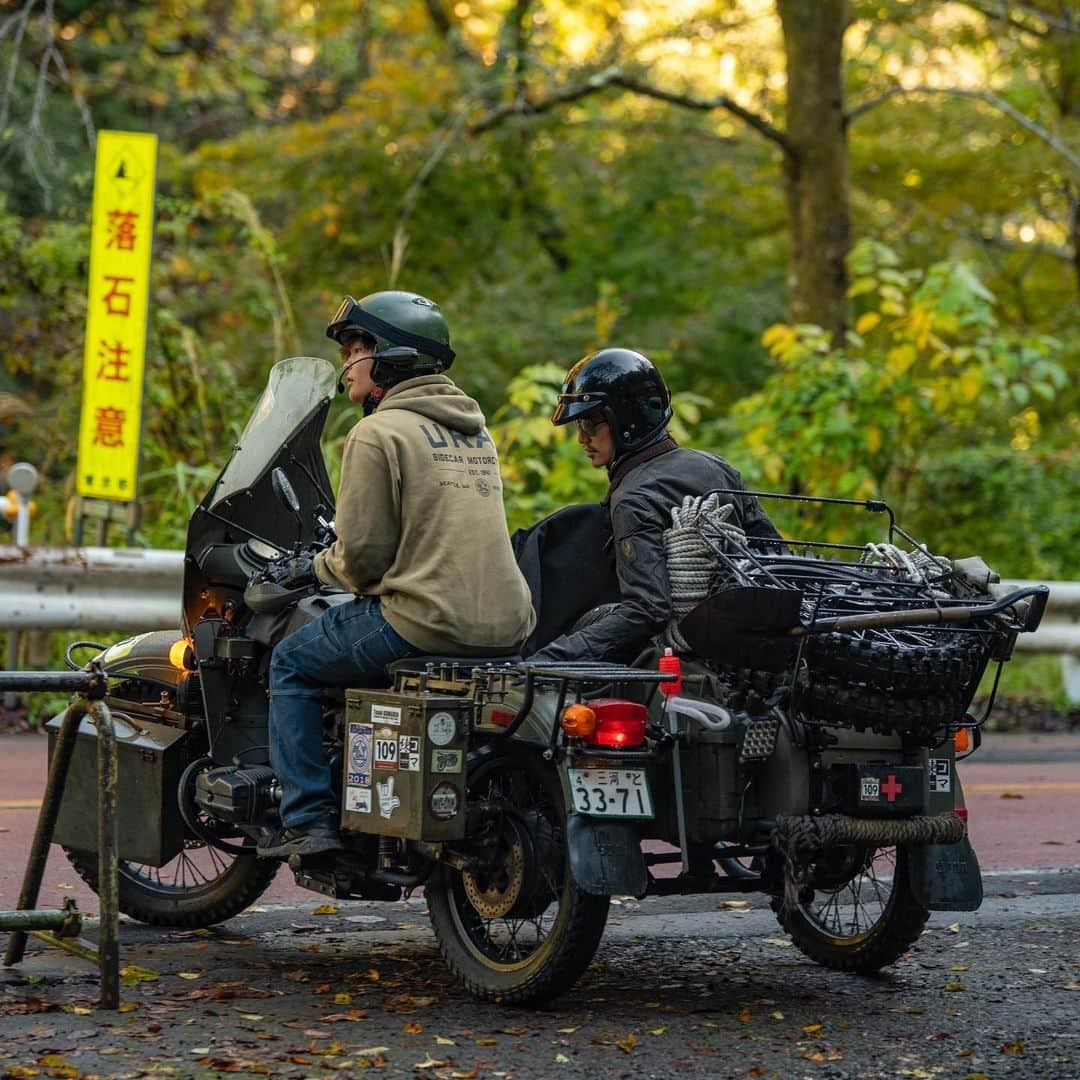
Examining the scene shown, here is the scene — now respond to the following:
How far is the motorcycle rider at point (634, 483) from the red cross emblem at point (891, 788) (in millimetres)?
807

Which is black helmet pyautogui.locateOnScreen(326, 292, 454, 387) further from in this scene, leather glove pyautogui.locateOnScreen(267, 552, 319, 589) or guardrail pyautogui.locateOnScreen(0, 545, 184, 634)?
guardrail pyautogui.locateOnScreen(0, 545, 184, 634)

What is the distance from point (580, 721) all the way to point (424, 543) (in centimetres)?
82

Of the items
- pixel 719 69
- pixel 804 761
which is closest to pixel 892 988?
pixel 804 761

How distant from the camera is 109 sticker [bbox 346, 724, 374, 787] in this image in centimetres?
555

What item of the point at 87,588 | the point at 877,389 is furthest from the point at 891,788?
the point at 877,389

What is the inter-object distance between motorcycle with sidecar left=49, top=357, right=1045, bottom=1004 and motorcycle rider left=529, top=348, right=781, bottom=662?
11 centimetres

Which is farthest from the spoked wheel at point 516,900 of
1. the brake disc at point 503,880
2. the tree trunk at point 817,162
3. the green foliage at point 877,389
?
the tree trunk at point 817,162

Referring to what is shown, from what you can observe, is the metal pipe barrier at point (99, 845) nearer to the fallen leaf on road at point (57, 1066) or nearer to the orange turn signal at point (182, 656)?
the fallen leaf on road at point (57, 1066)

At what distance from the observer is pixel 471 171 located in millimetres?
20719

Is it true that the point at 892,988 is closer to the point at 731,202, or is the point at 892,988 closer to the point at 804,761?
the point at 804,761

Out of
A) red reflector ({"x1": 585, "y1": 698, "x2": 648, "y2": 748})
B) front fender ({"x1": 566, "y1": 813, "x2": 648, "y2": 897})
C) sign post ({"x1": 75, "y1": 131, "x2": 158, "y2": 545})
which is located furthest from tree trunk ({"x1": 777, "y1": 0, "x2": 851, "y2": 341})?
front fender ({"x1": 566, "y1": 813, "x2": 648, "y2": 897})

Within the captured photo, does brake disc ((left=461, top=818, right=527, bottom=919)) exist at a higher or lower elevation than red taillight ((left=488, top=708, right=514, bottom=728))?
lower

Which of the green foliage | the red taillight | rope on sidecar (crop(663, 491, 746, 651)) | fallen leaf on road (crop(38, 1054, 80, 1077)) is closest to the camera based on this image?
fallen leaf on road (crop(38, 1054, 80, 1077))

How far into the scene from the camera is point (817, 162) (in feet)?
53.0
